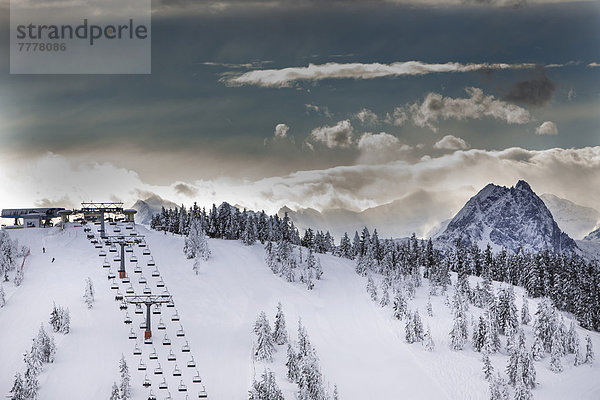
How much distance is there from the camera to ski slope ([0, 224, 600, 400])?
11800 centimetres

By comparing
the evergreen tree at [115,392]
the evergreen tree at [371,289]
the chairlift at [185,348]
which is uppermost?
the evergreen tree at [371,289]

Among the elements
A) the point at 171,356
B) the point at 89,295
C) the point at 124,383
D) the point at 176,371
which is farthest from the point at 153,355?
the point at 89,295

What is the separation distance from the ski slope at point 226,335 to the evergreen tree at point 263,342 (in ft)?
4.99

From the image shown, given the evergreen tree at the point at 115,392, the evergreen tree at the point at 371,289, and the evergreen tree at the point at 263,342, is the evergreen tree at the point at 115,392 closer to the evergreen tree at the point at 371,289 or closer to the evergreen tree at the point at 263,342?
the evergreen tree at the point at 263,342

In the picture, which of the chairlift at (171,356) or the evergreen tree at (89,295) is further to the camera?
the evergreen tree at (89,295)

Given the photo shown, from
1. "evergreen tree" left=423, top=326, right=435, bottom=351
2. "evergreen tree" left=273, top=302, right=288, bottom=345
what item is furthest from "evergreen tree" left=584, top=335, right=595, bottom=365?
"evergreen tree" left=273, top=302, right=288, bottom=345

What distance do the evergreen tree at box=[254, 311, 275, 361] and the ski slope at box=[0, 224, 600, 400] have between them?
Answer: 4.99 ft

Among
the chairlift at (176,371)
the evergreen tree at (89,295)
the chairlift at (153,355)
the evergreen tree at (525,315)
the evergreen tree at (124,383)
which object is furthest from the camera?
the evergreen tree at (525,315)

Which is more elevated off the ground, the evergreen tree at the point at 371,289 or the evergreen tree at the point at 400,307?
the evergreen tree at the point at 371,289

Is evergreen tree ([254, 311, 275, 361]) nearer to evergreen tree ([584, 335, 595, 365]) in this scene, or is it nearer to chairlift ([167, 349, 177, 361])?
chairlift ([167, 349, 177, 361])

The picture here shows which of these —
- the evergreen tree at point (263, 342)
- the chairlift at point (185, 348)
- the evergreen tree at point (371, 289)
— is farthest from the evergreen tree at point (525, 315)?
the chairlift at point (185, 348)

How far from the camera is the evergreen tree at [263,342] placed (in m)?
125

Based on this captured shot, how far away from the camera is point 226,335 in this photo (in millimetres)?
134875

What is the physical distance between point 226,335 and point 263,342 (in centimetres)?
1117
